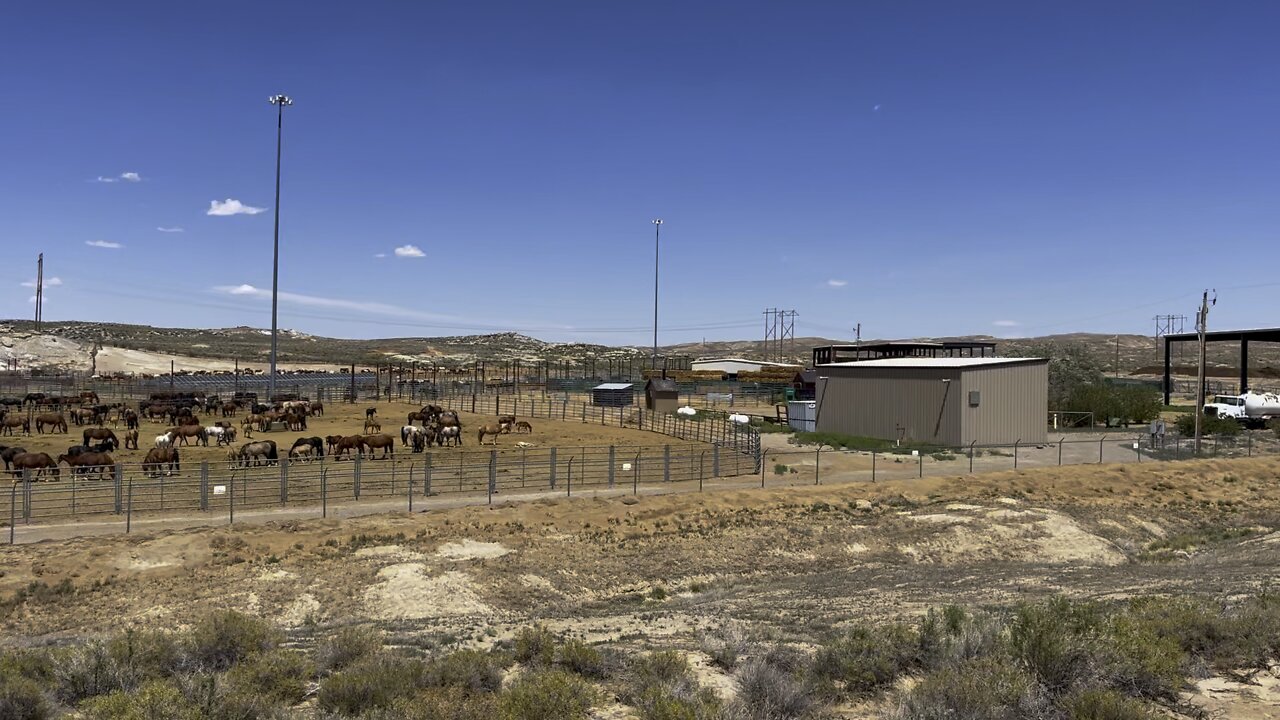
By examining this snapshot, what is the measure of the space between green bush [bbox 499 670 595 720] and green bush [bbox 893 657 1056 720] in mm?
2875

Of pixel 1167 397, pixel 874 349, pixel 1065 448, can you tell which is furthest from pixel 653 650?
pixel 1167 397

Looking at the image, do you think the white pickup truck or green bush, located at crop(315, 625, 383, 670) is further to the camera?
the white pickup truck

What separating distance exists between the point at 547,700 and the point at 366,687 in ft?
6.24

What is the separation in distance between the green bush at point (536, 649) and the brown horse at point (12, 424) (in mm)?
43069

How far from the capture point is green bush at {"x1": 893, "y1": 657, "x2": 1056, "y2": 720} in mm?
7305

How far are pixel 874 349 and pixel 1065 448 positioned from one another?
18603 millimetres

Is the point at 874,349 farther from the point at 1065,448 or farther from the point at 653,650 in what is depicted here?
the point at 653,650

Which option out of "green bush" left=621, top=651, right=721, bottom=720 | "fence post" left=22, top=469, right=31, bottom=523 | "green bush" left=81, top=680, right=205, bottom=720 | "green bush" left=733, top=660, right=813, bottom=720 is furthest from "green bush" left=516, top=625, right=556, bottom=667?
"fence post" left=22, top=469, right=31, bottom=523

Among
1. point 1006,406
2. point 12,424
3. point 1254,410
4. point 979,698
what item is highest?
point 1006,406

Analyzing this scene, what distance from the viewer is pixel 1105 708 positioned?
6.97m

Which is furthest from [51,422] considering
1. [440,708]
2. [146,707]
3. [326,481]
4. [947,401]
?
[440,708]

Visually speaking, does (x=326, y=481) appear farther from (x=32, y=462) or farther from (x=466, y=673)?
(x=466, y=673)

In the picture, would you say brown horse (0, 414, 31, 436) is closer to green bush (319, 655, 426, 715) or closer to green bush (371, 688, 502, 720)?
green bush (319, 655, 426, 715)

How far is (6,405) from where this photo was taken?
51.2 metres
